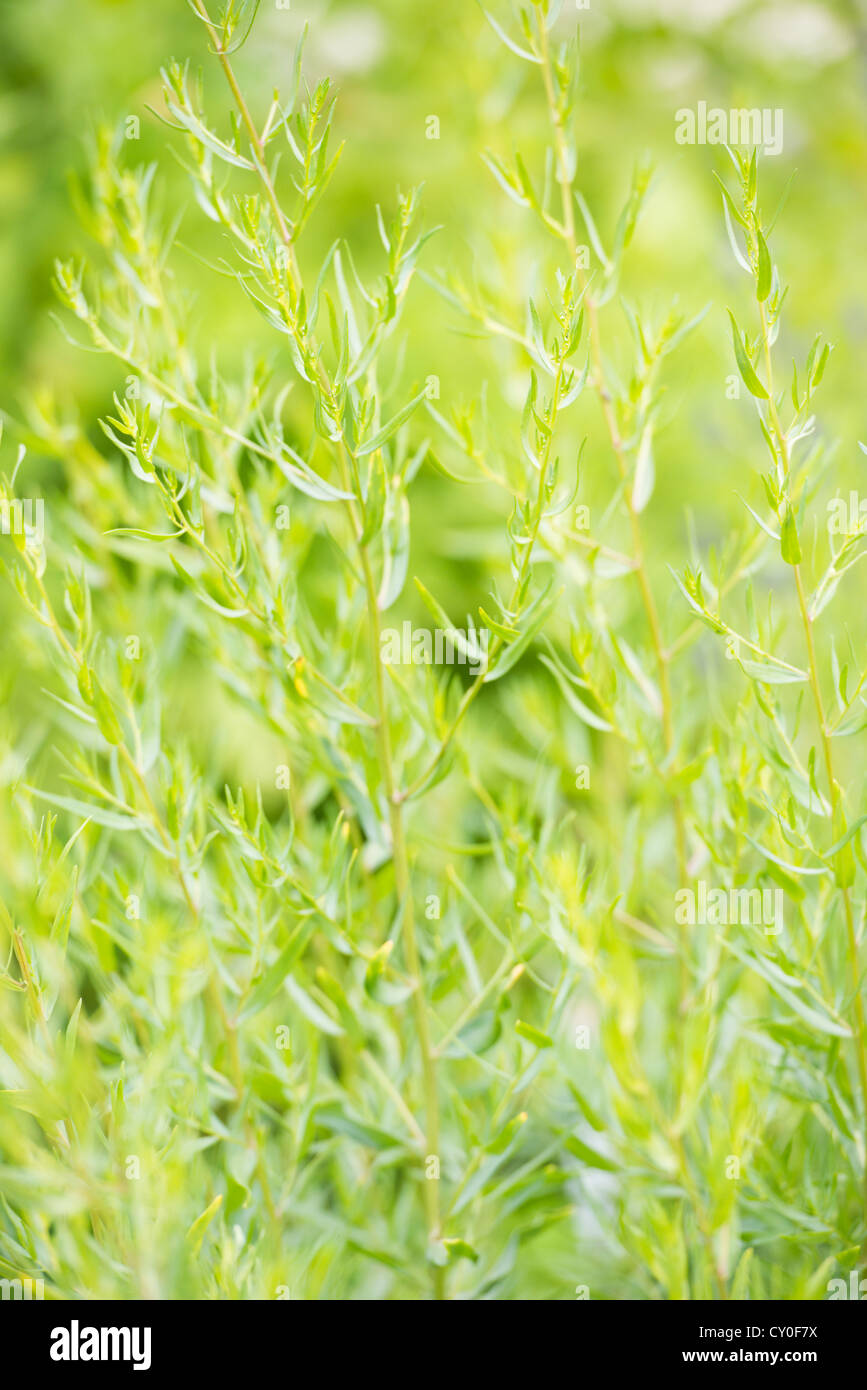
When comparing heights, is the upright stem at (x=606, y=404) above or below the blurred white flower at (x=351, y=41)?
below

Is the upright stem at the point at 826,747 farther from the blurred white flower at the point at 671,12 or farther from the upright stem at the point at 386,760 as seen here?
the blurred white flower at the point at 671,12

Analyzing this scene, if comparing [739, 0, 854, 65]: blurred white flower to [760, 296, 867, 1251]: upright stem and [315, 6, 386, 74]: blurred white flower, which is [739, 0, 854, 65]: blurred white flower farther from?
[760, 296, 867, 1251]: upright stem

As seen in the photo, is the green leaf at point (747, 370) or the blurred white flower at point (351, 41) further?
the blurred white flower at point (351, 41)

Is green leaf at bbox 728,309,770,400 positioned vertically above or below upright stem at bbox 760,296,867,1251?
above

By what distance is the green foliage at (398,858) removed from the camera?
28 cm

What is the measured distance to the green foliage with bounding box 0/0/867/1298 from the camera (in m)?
0.28

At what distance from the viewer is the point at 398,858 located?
1.01ft

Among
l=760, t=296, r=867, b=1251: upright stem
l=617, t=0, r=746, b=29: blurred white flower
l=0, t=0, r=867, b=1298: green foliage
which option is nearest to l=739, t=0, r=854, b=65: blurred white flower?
l=617, t=0, r=746, b=29: blurred white flower

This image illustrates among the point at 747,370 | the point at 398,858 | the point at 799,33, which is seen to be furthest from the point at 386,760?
the point at 799,33

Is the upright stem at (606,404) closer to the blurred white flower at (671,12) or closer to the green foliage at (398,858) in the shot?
the green foliage at (398,858)

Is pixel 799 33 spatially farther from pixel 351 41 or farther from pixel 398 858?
pixel 398 858

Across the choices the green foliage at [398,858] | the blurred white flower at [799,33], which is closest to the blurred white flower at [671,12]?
the blurred white flower at [799,33]
